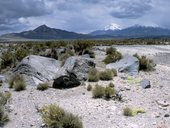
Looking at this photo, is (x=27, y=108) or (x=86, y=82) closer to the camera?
(x=27, y=108)

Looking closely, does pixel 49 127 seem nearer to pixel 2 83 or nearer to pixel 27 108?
pixel 27 108

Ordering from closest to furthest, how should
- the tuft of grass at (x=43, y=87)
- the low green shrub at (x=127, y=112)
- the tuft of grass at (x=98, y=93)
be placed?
the low green shrub at (x=127, y=112), the tuft of grass at (x=98, y=93), the tuft of grass at (x=43, y=87)

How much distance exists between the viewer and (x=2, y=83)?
68.3ft

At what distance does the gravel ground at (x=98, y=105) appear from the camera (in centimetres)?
1295

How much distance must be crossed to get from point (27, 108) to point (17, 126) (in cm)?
220

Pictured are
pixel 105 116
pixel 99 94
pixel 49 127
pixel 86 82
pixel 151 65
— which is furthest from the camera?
pixel 151 65

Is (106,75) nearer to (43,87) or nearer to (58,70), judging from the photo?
(58,70)

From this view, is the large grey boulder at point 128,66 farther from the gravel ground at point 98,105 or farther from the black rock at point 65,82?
the black rock at point 65,82

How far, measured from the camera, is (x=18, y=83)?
18641mm

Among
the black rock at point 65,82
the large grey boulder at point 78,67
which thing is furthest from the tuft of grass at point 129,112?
the large grey boulder at point 78,67

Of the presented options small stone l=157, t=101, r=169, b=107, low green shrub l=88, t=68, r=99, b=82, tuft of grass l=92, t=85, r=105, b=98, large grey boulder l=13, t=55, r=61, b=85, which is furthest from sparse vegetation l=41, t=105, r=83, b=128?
large grey boulder l=13, t=55, r=61, b=85

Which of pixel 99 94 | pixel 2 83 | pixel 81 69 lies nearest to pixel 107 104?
pixel 99 94

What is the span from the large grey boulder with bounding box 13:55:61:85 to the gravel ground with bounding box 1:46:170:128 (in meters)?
1.49

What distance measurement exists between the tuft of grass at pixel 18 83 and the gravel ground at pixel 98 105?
0.38 meters
